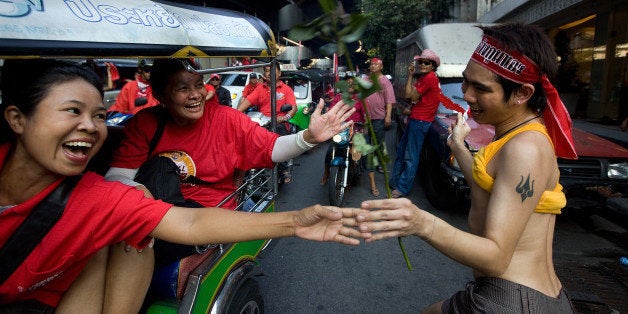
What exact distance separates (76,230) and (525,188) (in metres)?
1.66

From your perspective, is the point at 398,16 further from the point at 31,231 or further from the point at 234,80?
the point at 31,231

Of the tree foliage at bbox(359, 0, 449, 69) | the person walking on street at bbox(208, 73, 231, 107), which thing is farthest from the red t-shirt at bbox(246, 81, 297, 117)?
the tree foliage at bbox(359, 0, 449, 69)

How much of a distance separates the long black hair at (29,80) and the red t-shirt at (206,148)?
987 mm

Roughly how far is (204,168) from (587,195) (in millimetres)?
4229

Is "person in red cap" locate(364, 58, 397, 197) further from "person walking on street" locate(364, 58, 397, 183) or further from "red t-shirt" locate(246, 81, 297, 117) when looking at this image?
"red t-shirt" locate(246, 81, 297, 117)

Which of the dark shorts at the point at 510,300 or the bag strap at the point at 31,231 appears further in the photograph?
the dark shorts at the point at 510,300

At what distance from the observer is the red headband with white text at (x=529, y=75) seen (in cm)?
145

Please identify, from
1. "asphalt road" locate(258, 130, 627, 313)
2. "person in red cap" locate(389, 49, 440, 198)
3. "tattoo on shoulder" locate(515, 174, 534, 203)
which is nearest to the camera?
"tattoo on shoulder" locate(515, 174, 534, 203)

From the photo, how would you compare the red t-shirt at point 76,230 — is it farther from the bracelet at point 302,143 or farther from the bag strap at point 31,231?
the bracelet at point 302,143

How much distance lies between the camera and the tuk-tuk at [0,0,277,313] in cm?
125

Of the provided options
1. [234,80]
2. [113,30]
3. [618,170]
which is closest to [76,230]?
[113,30]

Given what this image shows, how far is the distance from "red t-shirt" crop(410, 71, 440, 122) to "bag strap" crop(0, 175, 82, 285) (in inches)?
188

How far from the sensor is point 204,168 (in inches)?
96.7

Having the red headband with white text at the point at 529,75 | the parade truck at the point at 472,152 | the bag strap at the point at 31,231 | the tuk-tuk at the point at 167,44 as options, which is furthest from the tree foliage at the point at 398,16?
the bag strap at the point at 31,231
